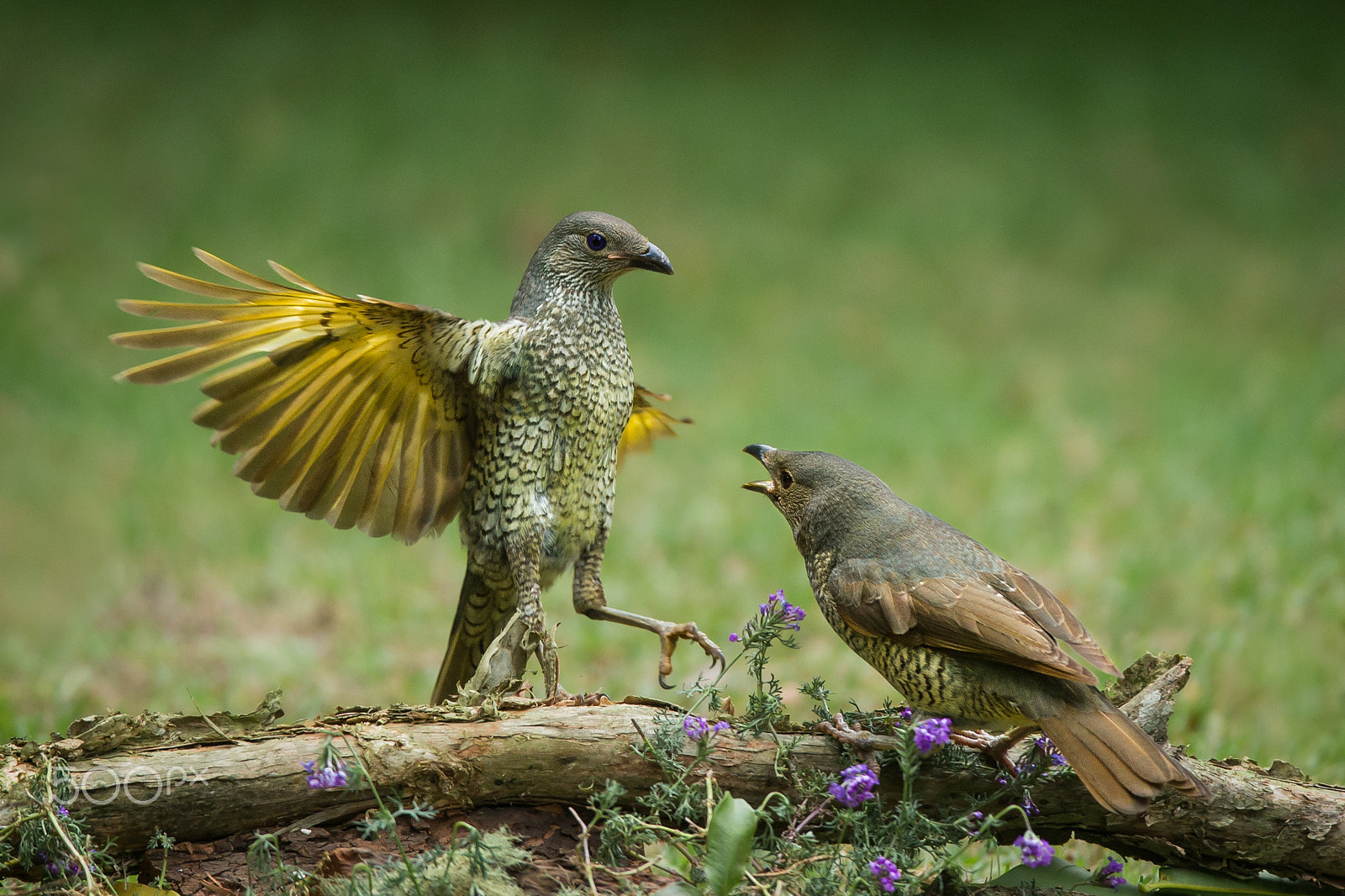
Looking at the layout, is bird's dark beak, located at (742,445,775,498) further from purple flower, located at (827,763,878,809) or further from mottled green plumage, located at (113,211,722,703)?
purple flower, located at (827,763,878,809)

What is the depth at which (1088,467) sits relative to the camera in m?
7.16

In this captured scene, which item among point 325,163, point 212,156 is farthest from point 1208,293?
point 212,156

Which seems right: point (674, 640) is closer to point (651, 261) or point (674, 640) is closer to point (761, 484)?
point (761, 484)

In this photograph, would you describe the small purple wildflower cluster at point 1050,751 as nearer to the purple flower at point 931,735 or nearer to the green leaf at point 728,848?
the purple flower at point 931,735

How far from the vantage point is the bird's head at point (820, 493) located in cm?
315

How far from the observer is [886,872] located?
2.48 meters

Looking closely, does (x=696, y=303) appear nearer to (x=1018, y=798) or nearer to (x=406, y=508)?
(x=406, y=508)

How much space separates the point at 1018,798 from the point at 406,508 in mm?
1882

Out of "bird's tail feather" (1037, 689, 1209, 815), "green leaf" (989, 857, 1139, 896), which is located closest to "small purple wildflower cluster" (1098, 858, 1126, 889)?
"green leaf" (989, 857, 1139, 896)

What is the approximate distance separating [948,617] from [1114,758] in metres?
0.45

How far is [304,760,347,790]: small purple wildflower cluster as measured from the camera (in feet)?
7.97

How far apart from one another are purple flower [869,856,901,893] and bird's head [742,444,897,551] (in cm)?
88

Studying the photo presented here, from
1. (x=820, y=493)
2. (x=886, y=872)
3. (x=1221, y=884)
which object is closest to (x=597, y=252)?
(x=820, y=493)

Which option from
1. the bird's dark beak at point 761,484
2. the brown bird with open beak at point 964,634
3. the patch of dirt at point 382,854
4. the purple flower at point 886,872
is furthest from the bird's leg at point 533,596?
the purple flower at point 886,872
